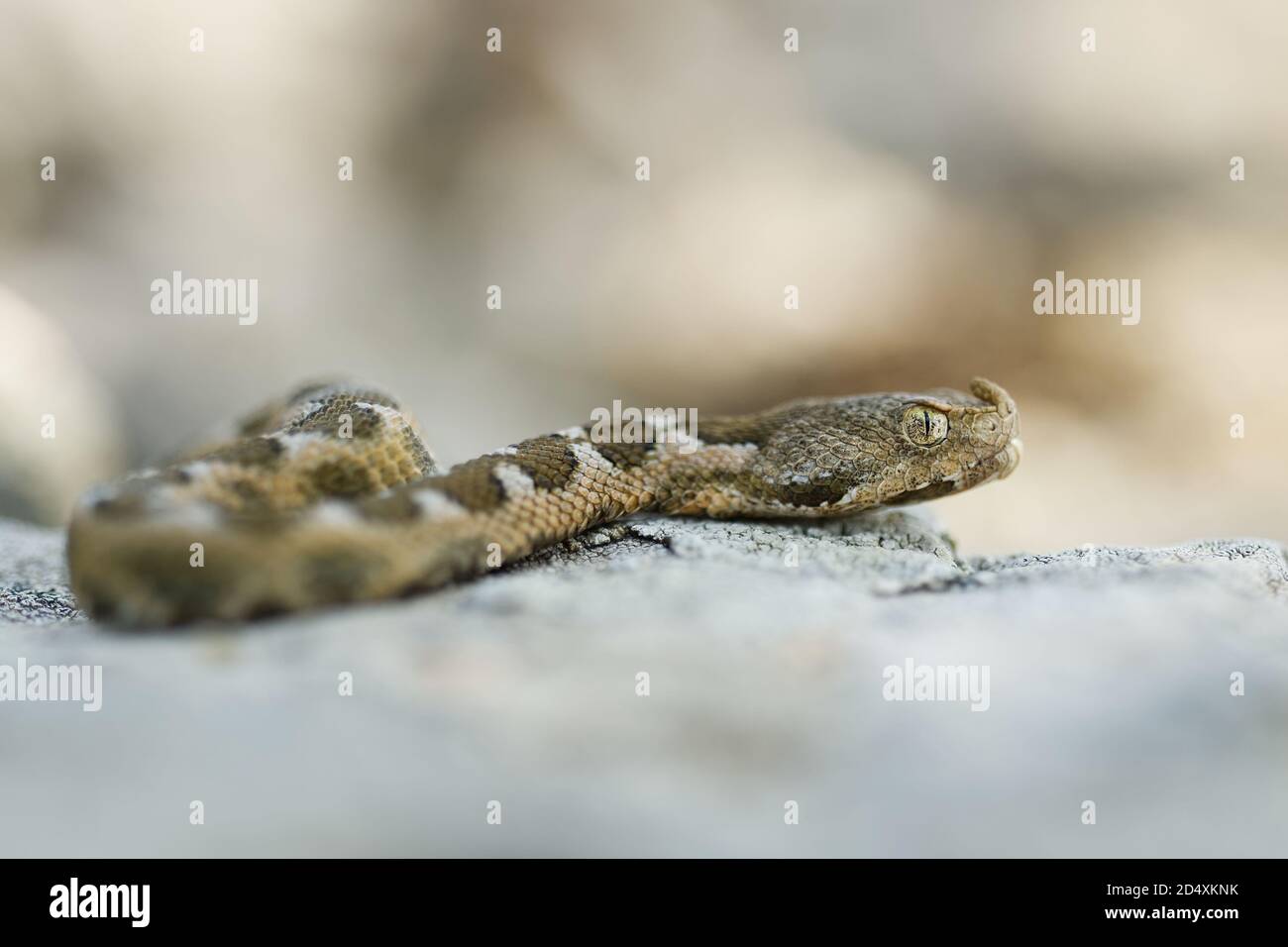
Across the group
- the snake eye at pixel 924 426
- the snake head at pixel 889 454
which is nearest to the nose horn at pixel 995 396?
the snake head at pixel 889 454

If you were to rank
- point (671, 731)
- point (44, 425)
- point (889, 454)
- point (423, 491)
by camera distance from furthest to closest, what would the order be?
point (44, 425) → point (889, 454) → point (423, 491) → point (671, 731)

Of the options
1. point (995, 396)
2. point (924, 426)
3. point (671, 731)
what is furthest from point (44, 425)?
point (671, 731)

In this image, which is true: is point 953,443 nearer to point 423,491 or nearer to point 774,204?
point 423,491

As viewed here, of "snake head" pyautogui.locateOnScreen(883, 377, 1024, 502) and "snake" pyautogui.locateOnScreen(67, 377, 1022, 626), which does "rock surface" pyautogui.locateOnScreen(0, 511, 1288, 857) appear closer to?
"snake" pyautogui.locateOnScreen(67, 377, 1022, 626)

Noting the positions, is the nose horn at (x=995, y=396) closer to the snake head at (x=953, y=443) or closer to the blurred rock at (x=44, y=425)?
the snake head at (x=953, y=443)

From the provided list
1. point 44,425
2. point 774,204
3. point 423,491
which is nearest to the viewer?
point 423,491

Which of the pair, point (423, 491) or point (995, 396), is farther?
point (995, 396)


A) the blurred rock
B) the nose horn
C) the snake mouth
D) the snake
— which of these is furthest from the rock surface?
the blurred rock
